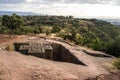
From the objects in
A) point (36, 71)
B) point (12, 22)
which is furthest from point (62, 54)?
point (12, 22)

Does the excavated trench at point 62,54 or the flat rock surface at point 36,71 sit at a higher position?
the flat rock surface at point 36,71

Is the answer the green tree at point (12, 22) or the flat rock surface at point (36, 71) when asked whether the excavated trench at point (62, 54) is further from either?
the green tree at point (12, 22)

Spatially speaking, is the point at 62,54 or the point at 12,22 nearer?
the point at 62,54

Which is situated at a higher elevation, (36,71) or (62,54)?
(36,71)

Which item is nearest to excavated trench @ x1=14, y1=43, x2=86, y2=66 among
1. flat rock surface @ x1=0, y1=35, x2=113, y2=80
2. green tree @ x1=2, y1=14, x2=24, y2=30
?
flat rock surface @ x1=0, y1=35, x2=113, y2=80

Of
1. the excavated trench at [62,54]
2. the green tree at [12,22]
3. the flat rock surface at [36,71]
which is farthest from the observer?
the green tree at [12,22]

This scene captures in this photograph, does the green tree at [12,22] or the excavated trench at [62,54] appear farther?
the green tree at [12,22]

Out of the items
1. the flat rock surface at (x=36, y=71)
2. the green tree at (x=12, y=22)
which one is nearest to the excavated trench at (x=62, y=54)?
the flat rock surface at (x=36, y=71)

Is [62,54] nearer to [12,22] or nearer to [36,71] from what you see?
[36,71]

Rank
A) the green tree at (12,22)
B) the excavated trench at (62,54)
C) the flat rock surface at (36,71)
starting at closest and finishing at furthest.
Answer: the flat rock surface at (36,71), the excavated trench at (62,54), the green tree at (12,22)

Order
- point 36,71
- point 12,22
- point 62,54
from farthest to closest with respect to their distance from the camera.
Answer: point 12,22, point 62,54, point 36,71

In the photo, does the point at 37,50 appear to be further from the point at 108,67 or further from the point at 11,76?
the point at 11,76

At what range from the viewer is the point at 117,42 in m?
28.1

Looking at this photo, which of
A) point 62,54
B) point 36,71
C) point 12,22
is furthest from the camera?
point 12,22
